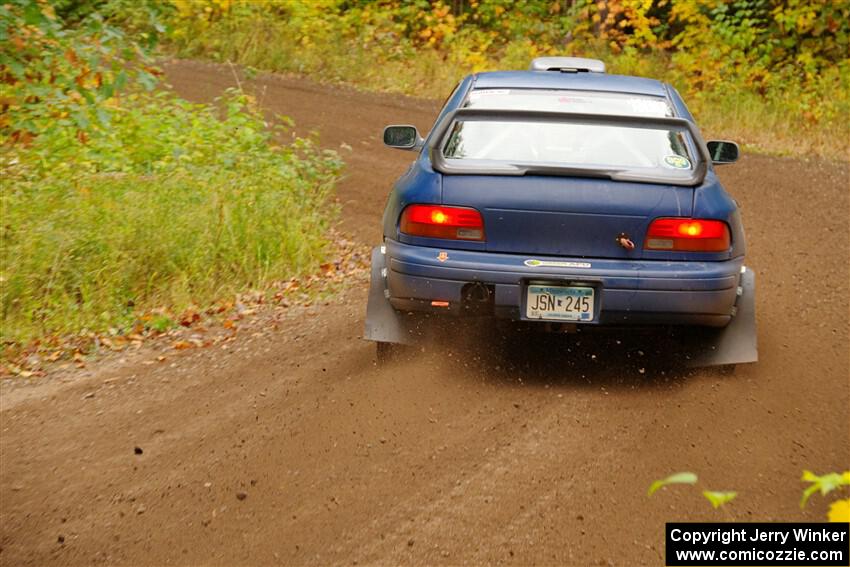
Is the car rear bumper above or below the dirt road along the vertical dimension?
above

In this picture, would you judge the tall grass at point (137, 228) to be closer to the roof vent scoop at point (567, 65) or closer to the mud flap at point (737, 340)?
the roof vent scoop at point (567, 65)

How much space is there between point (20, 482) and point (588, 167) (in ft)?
9.75

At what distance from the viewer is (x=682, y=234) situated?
550 centimetres

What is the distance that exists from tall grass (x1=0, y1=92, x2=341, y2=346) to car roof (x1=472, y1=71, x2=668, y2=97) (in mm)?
2584

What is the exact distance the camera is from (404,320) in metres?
6.20

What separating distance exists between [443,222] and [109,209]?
3852mm

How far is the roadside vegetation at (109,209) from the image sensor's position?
26.0 feet

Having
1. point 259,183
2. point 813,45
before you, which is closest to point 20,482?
point 259,183

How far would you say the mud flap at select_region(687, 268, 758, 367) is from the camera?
5871 mm

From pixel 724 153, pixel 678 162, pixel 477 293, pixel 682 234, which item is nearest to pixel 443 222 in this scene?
pixel 477 293

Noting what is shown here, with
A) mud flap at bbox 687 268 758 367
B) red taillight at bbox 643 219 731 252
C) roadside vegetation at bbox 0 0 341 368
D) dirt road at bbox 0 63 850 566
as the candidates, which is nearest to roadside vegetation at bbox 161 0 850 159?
roadside vegetation at bbox 0 0 341 368

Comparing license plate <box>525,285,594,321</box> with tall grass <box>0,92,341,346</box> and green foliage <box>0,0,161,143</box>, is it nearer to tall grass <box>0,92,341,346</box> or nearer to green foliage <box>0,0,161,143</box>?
tall grass <box>0,92,341,346</box>

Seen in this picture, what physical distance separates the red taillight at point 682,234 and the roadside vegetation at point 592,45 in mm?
10583

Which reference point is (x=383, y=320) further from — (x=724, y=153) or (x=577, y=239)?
(x=724, y=153)
